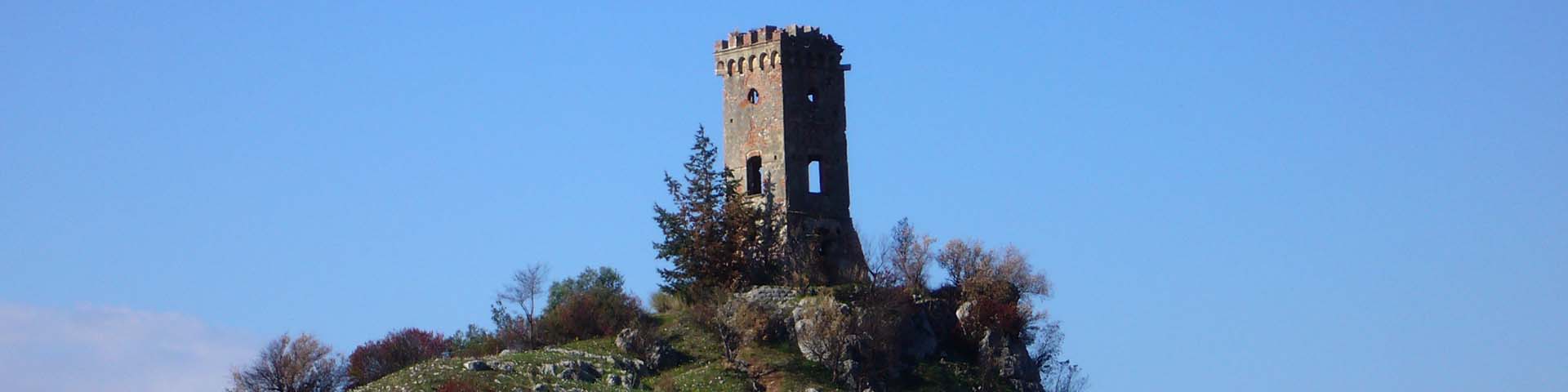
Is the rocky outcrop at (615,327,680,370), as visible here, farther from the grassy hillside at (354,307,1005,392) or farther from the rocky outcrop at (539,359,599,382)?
the rocky outcrop at (539,359,599,382)

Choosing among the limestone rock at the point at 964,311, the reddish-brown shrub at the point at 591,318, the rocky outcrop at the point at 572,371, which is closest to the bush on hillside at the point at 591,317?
the reddish-brown shrub at the point at 591,318

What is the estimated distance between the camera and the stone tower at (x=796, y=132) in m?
90.9

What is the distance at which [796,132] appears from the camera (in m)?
91.3

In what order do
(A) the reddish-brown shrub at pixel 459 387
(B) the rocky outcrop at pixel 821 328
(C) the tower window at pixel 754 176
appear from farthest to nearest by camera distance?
(C) the tower window at pixel 754 176 < (B) the rocky outcrop at pixel 821 328 < (A) the reddish-brown shrub at pixel 459 387

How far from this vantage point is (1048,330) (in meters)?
91.0

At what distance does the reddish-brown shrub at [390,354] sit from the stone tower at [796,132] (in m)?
12.9

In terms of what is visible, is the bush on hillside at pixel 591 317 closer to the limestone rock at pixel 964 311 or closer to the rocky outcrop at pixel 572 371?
the rocky outcrop at pixel 572 371

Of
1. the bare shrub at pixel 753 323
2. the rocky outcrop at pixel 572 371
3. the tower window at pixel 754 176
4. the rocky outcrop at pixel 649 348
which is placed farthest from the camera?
the tower window at pixel 754 176

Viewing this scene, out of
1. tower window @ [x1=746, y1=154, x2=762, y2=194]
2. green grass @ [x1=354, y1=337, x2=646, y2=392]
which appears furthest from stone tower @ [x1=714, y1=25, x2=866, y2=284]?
green grass @ [x1=354, y1=337, x2=646, y2=392]

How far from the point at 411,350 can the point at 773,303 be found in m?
14.4

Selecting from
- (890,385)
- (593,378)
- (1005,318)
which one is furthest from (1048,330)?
(593,378)

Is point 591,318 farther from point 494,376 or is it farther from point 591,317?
point 494,376

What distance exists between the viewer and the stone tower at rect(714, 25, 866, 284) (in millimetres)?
90875

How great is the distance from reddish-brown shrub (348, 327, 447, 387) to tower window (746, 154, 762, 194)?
1279 centimetres
